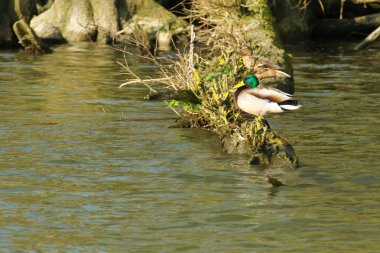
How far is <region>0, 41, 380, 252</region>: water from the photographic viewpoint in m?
10.1

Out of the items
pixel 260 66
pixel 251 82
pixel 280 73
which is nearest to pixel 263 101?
pixel 251 82

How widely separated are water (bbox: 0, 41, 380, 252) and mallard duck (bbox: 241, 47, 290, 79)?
925 mm

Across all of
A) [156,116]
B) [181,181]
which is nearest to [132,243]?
[181,181]

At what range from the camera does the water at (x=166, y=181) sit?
10.1 metres

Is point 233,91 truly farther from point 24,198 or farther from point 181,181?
point 24,198

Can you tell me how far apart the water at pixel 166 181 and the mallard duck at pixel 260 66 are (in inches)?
36.4

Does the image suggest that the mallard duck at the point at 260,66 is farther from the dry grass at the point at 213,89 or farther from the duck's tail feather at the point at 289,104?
the duck's tail feather at the point at 289,104

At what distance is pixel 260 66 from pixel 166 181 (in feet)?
20.8

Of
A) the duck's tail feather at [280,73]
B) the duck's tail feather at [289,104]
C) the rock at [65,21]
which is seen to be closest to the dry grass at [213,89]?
the duck's tail feather at [289,104]

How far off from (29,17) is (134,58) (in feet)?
16.3

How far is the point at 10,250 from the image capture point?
9555 mm

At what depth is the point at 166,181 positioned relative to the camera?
41.7 feet

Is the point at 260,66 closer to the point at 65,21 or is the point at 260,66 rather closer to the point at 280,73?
the point at 280,73

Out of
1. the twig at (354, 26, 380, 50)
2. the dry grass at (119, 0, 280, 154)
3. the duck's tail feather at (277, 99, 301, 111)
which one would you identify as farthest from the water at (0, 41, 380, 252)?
the twig at (354, 26, 380, 50)
